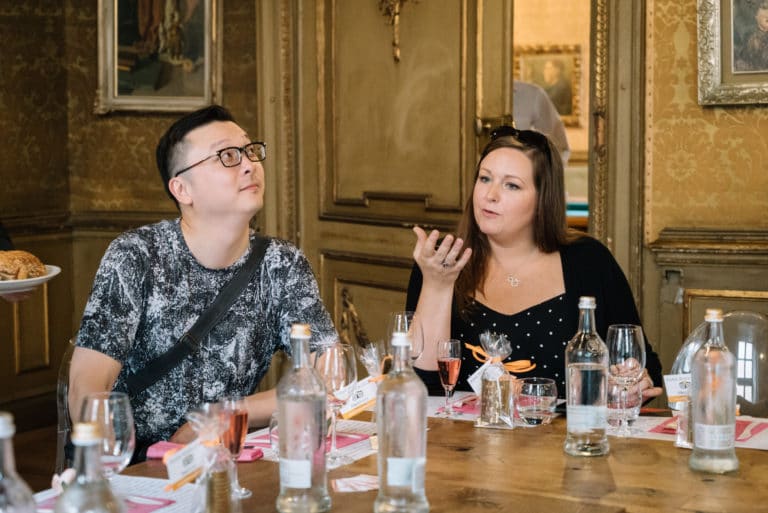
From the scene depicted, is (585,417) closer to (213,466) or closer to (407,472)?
(407,472)

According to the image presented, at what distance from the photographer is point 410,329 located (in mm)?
2672

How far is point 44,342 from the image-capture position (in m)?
5.77

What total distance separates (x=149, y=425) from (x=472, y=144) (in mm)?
2356

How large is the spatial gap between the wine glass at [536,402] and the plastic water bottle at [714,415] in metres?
0.41

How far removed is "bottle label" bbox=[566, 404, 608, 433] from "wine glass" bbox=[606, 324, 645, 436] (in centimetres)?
22

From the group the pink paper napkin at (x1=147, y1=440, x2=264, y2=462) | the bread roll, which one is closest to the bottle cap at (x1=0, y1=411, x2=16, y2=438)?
the pink paper napkin at (x1=147, y1=440, x2=264, y2=462)

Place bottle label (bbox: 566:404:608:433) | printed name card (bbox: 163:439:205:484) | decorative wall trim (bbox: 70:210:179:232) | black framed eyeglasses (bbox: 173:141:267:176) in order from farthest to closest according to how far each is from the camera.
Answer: decorative wall trim (bbox: 70:210:179:232) → black framed eyeglasses (bbox: 173:141:267:176) → bottle label (bbox: 566:404:608:433) → printed name card (bbox: 163:439:205:484)

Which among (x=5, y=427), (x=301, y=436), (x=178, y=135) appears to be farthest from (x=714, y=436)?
(x=178, y=135)

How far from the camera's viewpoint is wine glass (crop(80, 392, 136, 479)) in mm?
1753

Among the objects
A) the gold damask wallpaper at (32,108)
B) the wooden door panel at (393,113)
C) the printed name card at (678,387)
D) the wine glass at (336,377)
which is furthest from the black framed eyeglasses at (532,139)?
the gold damask wallpaper at (32,108)

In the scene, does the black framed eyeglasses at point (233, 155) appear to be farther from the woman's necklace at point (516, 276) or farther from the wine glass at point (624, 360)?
the wine glass at point (624, 360)

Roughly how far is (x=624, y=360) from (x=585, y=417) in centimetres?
34

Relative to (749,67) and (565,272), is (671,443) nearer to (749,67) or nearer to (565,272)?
(565,272)

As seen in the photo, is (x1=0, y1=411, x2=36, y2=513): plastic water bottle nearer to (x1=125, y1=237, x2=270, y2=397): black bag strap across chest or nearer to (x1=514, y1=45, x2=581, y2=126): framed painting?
(x1=125, y1=237, x2=270, y2=397): black bag strap across chest
